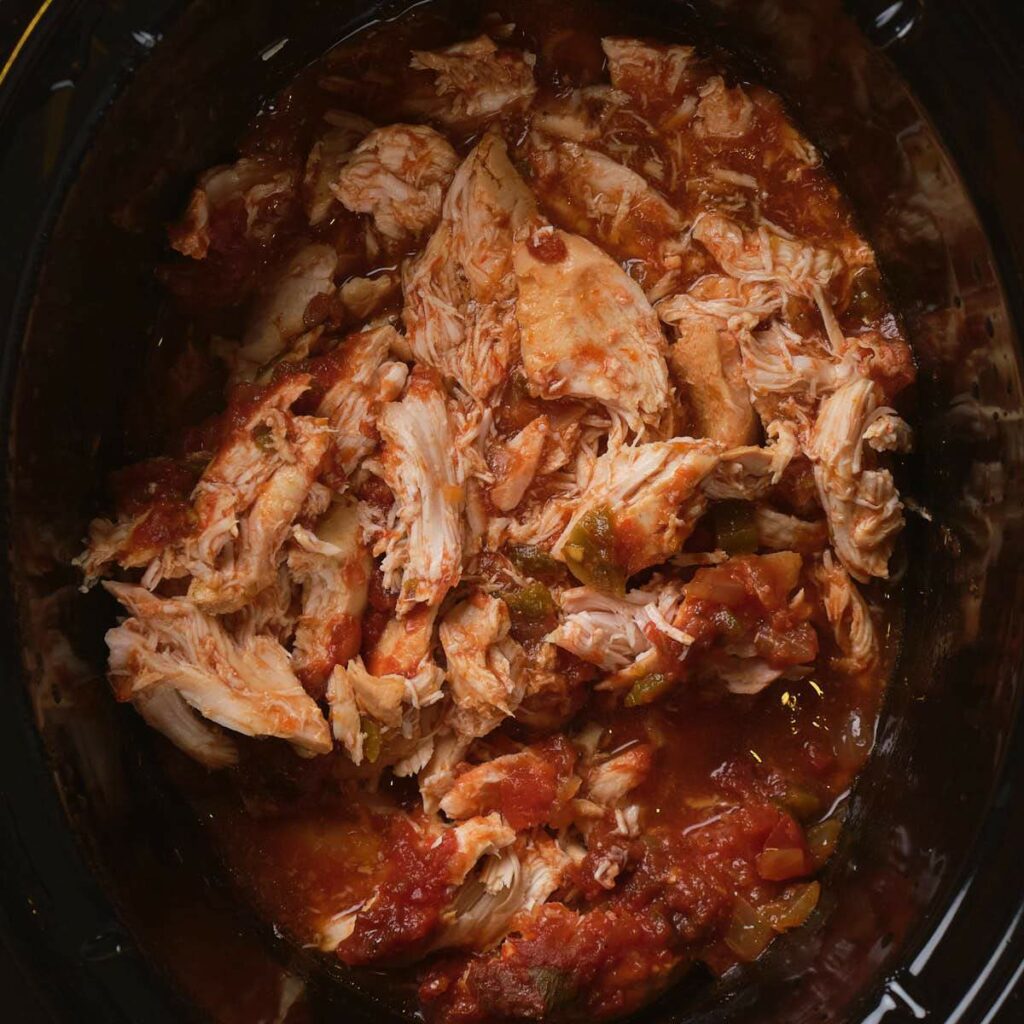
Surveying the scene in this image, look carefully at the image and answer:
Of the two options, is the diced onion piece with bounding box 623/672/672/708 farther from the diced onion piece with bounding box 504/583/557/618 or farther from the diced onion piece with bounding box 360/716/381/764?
the diced onion piece with bounding box 360/716/381/764

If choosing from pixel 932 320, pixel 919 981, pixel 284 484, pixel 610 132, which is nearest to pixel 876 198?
pixel 932 320

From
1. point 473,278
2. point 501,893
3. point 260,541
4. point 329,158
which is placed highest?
point 329,158

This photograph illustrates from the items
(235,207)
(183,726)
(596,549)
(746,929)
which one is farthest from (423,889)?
(235,207)

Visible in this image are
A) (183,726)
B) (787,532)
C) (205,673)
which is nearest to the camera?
(205,673)

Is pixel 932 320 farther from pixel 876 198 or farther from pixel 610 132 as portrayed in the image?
pixel 610 132

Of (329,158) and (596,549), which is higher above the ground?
(329,158)

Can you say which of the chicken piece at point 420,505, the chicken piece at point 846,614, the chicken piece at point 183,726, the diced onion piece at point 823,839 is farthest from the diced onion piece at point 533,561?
the diced onion piece at point 823,839

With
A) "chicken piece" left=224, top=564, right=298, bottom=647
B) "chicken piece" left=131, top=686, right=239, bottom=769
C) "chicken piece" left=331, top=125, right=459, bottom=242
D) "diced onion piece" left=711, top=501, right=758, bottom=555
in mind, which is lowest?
"diced onion piece" left=711, top=501, right=758, bottom=555

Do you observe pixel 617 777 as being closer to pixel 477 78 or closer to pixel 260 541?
pixel 260 541

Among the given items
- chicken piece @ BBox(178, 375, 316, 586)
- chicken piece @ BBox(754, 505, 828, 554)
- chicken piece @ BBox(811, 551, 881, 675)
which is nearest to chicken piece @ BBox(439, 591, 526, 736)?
chicken piece @ BBox(178, 375, 316, 586)
